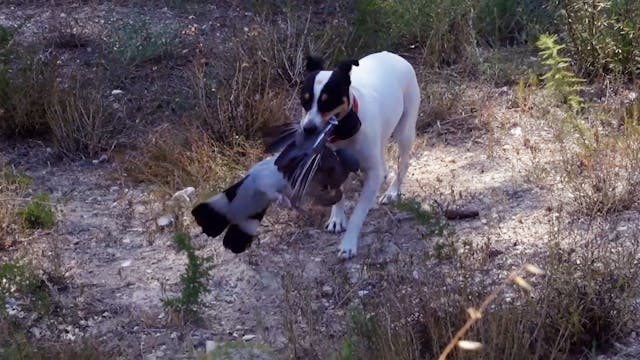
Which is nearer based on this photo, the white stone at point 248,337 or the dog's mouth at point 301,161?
the white stone at point 248,337

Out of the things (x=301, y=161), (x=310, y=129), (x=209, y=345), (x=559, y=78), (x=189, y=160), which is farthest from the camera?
(x=559, y=78)

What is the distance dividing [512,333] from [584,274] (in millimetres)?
611

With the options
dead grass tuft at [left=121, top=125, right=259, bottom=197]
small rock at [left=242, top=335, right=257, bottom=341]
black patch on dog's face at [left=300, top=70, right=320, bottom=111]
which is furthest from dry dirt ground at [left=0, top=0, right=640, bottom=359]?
black patch on dog's face at [left=300, top=70, right=320, bottom=111]

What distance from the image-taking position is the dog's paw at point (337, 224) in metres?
5.99

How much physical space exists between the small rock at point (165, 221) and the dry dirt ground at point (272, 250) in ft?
0.16

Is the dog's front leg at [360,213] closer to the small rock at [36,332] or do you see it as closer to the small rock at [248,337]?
the small rock at [248,337]

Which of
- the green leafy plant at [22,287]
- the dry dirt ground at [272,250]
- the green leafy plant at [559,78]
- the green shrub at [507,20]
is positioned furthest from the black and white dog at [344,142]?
the green shrub at [507,20]

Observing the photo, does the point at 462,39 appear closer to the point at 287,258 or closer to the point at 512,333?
the point at 287,258

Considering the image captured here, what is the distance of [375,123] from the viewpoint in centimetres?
566

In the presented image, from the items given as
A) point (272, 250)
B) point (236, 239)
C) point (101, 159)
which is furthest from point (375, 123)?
point (101, 159)

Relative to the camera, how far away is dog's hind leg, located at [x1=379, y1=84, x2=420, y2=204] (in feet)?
20.8

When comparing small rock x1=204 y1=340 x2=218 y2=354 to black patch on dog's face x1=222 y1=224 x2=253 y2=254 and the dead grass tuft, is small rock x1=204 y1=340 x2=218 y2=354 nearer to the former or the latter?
black patch on dog's face x1=222 y1=224 x2=253 y2=254

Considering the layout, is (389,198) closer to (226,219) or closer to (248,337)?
(226,219)

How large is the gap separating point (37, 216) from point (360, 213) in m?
1.79
